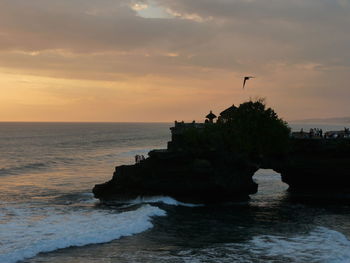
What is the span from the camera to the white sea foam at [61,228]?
25.7 metres

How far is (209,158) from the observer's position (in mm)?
40156

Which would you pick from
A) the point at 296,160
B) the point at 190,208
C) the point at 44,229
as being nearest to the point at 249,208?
the point at 190,208

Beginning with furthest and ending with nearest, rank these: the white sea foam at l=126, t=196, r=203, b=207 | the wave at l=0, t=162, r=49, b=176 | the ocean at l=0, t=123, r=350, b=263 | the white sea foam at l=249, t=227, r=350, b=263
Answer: the wave at l=0, t=162, r=49, b=176
the white sea foam at l=126, t=196, r=203, b=207
the ocean at l=0, t=123, r=350, b=263
the white sea foam at l=249, t=227, r=350, b=263

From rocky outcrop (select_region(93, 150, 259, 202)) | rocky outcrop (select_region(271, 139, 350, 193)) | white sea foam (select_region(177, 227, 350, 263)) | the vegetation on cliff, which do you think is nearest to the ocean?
white sea foam (select_region(177, 227, 350, 263))

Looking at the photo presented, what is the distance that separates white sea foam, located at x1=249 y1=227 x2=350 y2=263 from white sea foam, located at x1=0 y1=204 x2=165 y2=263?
8.23 meters

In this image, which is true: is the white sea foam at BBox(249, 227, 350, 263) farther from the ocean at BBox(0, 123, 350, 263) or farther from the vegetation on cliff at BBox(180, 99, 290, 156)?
the vegetation on cliff at BBox(180, 99, 290, 156)

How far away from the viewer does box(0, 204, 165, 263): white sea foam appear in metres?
25.7

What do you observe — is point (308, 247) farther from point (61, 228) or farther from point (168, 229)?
point (61, 228)

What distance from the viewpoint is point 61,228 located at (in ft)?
98.8

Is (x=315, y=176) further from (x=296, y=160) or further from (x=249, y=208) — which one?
(x=249, y=208)

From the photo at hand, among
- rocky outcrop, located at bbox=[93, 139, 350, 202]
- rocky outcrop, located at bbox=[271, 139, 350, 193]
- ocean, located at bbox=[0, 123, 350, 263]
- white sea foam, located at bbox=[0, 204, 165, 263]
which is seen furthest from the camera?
rocky outcrop, located at bbox=[271, 139, 350, 193]

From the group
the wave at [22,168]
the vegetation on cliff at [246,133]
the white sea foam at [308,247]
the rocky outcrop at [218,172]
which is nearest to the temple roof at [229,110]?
the vegetation on cliff at [246,133]

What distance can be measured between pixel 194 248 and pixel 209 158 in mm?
15184

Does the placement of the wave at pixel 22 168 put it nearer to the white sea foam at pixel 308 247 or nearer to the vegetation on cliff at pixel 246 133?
the vegetation on cliff at pixel 246 133
